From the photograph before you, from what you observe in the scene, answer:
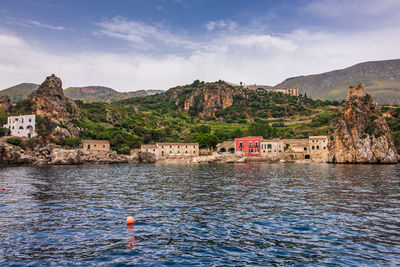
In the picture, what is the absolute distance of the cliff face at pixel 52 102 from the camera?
91.9 m

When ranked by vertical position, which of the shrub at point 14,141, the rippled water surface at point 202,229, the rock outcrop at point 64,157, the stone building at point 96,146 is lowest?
the rippled water surface at point 202,229

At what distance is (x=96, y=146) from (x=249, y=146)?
48732mm

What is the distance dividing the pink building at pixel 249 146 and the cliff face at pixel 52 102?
59186 mm

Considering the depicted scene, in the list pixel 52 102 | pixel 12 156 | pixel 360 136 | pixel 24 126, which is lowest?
pixel 12 156

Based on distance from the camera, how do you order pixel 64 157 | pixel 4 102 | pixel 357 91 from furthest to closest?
pixel 4 102 → pixel 357 91 → pixel 64 157

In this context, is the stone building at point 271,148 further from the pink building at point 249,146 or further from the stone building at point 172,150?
the stone building at point 172,150

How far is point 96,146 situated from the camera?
282ft

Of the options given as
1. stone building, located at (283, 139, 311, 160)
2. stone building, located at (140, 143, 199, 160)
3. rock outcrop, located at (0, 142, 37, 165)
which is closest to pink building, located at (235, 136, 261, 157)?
stone building, located at (283, 139, 311, 160)

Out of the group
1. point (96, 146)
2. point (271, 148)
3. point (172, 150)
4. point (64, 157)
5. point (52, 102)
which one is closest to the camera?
point (64, 157)

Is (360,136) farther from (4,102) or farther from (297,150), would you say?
(4,102)

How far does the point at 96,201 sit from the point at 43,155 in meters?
62.2

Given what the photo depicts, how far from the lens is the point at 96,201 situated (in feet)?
68.2

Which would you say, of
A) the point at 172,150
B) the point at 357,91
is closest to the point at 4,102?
the point at 172,150

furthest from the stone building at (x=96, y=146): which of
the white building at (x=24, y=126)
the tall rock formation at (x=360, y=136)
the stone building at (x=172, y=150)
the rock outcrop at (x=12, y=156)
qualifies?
the tall rock formation at (x=360, y=136)
